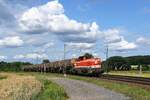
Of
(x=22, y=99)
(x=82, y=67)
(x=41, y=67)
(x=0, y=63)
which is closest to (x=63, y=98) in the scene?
→ (x=22, y=99)

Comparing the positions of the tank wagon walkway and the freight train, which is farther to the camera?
the freight train

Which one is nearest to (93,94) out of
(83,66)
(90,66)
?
(90,66)

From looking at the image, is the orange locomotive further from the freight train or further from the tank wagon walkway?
the tank wagon walkway

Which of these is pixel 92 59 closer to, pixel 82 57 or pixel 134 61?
pixel 82 57

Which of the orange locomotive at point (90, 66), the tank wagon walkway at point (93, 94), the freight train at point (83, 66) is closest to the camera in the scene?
the tank wagon walkway at point (93, 94)

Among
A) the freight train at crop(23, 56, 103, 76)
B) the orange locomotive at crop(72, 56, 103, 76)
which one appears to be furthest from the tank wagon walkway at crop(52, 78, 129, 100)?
the freight train at crop(23, 56, 103, 76)

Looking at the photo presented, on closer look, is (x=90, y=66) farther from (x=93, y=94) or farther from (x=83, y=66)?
(x=93, y=94)

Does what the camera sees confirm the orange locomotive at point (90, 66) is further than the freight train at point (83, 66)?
No

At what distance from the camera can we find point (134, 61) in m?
134

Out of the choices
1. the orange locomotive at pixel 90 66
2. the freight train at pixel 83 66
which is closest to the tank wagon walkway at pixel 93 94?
the orange locomotive at pixel 90 66

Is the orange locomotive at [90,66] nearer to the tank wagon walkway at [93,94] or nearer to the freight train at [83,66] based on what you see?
the freight train at [83,66]

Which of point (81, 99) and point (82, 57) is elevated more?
point (82, 57)

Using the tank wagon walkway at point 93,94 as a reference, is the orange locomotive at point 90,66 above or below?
above

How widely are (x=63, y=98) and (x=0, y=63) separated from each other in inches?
5829
